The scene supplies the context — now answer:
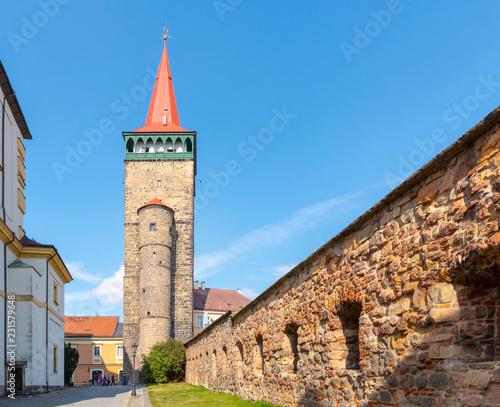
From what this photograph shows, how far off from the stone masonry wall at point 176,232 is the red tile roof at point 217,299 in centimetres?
1205

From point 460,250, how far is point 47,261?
808 inches

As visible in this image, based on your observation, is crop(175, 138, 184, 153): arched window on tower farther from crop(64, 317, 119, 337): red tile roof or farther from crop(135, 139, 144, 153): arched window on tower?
crop(64, 317, 119, 337): red tile roof

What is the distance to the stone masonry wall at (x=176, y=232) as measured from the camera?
41281mm

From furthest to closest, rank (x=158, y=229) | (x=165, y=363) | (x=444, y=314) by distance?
(x=158, y=229)
(x=165, y=363)
(x=444, y=314)

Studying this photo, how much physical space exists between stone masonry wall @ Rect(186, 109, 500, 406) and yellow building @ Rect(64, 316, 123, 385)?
160 ft

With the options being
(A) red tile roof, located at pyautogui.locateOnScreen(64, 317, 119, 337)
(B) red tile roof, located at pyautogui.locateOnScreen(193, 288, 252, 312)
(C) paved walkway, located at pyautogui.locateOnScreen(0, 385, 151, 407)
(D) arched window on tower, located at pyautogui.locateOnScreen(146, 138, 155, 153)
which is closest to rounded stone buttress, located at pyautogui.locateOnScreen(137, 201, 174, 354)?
(D) arched window on tower, located at pyautogui.locateOnScreen(146, 138, 155, 153)

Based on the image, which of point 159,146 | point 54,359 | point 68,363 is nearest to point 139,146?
point 159,146

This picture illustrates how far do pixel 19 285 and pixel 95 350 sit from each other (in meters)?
37.7

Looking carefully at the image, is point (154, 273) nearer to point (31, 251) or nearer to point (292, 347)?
point (31, 251)

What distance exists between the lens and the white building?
18.6m

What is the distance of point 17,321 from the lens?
1944cm

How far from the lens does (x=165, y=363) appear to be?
1359 inches

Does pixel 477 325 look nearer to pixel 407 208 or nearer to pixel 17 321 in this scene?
pixel 407 208

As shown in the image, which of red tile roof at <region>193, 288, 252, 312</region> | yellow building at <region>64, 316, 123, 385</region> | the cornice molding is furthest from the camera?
red tile roof at <region>193, 288, 252, 312</region>
